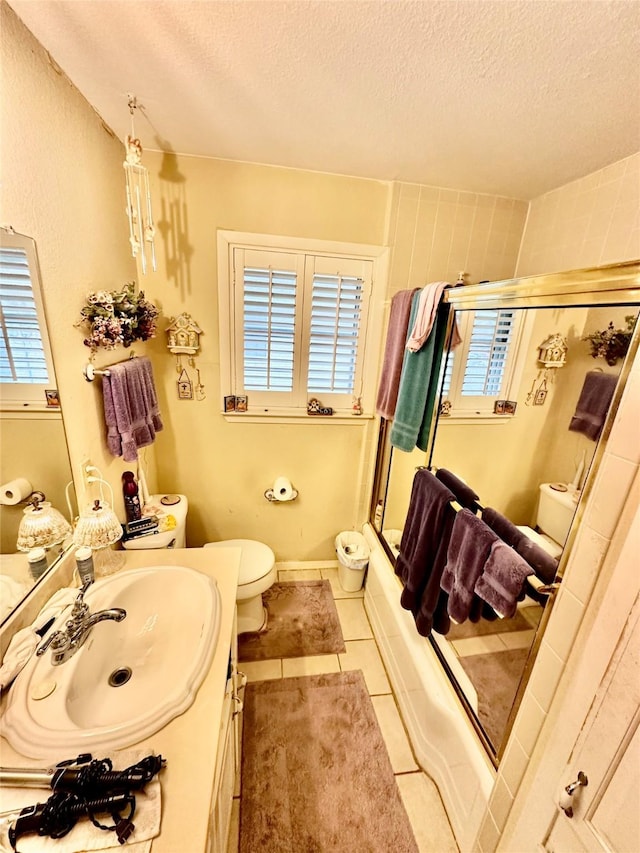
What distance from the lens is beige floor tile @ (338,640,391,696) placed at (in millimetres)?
1723

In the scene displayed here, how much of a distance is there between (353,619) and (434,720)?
0.82m

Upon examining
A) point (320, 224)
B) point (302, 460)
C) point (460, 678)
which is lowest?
point (460, 678)

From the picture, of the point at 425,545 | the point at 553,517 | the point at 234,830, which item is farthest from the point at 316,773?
the point at 553,517

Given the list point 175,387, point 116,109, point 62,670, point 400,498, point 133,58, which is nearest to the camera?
point 62,670

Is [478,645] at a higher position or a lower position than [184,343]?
lower

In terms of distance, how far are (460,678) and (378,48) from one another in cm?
219

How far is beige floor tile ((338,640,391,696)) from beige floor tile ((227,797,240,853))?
71 centimetres

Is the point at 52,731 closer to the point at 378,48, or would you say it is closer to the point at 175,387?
the point at 175,387

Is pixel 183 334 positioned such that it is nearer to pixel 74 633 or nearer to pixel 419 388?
pixel 419 388

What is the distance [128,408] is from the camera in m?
1.47

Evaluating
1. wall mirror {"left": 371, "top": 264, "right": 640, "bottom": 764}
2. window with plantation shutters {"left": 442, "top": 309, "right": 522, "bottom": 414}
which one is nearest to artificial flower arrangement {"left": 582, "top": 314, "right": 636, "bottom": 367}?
wall mirror {"left": 371, "top": 264, "right": 640, "bottom": 764}

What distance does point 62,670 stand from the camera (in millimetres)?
879

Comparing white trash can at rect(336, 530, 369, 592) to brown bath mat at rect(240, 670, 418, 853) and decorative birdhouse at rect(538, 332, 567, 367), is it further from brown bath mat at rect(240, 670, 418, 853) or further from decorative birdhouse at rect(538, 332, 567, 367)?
decorative birdhouse at rect(538, 332, 567, 367)

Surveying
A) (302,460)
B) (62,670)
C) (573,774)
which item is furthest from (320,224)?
(573,774)
